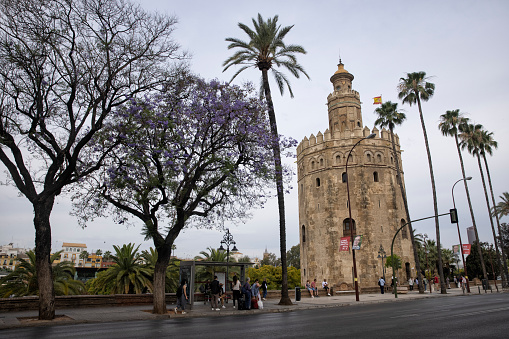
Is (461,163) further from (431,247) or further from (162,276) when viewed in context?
(162,276)

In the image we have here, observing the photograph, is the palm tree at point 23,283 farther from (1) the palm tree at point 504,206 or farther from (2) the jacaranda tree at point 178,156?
(1) the palm tree at point 504,206

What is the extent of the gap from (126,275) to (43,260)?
9354 millimetres

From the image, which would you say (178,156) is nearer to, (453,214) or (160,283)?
(160,283)

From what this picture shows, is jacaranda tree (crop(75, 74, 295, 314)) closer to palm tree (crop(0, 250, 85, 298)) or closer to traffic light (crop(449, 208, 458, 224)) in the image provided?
palm tree (crop(0, 250, 85, 298))

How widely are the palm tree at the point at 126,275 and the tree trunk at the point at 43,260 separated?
342 inches

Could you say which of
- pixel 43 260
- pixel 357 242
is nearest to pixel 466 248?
pixel 357 242

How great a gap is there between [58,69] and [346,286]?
107 ft

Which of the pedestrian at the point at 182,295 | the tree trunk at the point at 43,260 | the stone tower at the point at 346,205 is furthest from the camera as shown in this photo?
the stone tower at the point at 346,205

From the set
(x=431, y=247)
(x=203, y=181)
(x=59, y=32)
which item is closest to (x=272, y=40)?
(x=203, y=181)

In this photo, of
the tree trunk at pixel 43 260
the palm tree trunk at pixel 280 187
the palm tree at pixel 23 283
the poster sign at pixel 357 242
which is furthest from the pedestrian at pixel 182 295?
the poster sign at pixel 357 242

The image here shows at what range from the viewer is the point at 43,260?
12914 millimetres

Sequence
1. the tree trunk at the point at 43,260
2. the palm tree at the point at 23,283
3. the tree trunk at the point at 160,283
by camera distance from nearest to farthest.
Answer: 1. the tree trunk at the point at 43,260
2. the tree trunk at the point at 160,283
3. the palm tree at the point at 23,283

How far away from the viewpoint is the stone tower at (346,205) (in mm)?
41188

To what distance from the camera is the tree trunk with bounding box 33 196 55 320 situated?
12.7 m
